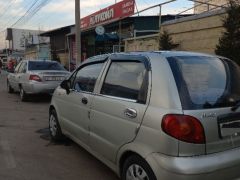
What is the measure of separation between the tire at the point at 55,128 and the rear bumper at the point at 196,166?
3357mm

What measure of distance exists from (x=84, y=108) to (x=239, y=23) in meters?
6.67

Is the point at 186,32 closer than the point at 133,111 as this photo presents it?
No

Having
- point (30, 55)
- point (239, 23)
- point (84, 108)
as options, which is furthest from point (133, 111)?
point (30, 55)

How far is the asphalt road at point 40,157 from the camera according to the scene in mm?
5289

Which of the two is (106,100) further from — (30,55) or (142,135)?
(30,55)

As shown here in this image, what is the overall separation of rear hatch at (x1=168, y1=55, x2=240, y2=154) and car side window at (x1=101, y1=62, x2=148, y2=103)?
39 cm

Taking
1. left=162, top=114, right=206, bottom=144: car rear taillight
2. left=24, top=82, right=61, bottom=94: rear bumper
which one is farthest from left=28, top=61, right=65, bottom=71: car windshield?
left=162, top=114, right=206, bottom=144: car rear taillight

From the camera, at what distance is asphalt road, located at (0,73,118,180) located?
5.29m

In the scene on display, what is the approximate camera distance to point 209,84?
4023 mm

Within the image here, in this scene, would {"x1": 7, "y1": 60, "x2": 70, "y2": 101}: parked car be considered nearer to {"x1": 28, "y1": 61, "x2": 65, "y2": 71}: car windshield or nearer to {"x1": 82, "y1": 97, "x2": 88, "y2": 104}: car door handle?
{"x1": 28, "y1": 61, "x2": 65, "y2": 71}: car windshield

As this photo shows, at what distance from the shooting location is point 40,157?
20.1 ft

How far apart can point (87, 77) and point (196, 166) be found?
2.55 metres

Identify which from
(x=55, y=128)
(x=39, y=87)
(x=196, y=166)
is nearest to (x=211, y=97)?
(x=196, y=166)

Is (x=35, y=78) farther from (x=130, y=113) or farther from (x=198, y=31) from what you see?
(x=130, y=113)
